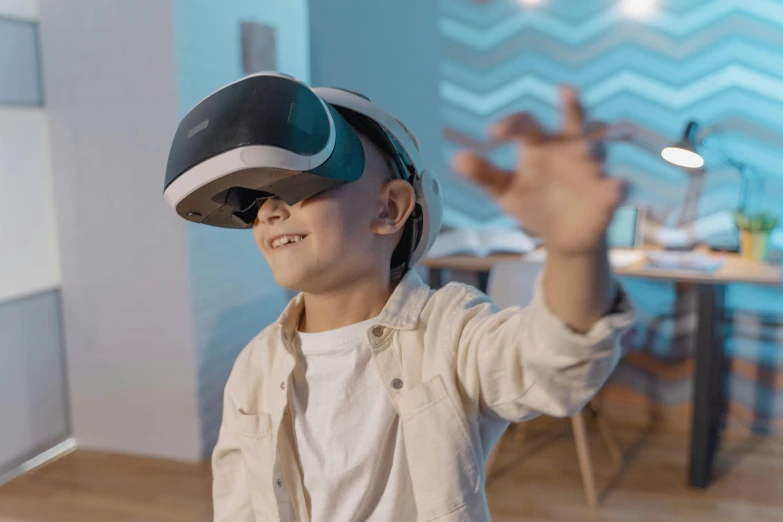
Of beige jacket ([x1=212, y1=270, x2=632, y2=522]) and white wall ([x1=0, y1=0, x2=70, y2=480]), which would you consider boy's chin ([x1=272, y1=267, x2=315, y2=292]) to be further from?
white wall ([x1=0, y1=0, x2=70, y2=480])

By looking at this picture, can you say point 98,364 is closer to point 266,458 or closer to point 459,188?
point 459,188

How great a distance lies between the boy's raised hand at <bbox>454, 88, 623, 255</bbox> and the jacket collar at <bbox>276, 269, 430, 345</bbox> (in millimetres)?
291

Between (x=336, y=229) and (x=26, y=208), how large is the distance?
223 cm

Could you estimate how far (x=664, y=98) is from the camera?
294 centimetres

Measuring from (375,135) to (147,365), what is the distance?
2113mm

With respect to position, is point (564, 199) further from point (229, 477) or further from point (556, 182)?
point (229, 477)

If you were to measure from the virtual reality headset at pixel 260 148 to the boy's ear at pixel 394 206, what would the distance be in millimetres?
67

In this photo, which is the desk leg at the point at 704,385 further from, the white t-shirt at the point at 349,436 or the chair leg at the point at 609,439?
the white t-shirt at the point at 349,436

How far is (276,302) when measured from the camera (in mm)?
3215

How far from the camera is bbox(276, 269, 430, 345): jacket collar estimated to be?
93 cm

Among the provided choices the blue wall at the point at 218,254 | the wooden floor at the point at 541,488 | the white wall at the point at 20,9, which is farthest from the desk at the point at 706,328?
the white wall at the point at 20,9

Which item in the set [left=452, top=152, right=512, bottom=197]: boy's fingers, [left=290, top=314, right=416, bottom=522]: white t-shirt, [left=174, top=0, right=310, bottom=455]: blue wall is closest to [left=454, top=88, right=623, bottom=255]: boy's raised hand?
[left=452, top=152, right=512, bottom=197]: boy's fingers

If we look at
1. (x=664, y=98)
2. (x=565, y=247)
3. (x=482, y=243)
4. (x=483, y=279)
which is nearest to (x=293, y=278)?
(x=565, y=247)

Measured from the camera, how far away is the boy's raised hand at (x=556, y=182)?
0.63 metres
